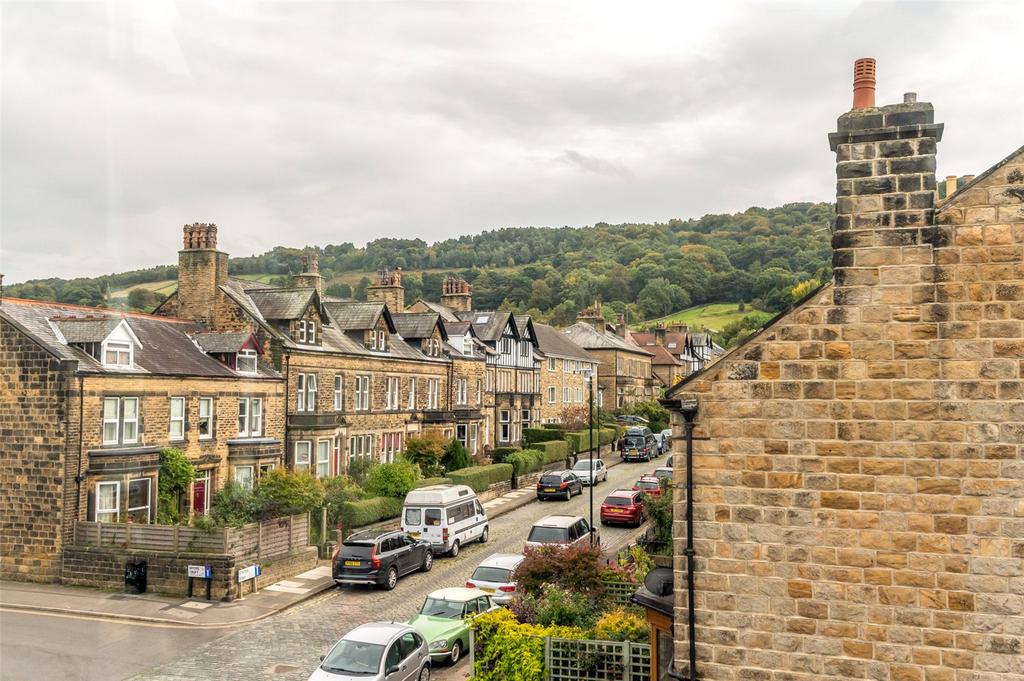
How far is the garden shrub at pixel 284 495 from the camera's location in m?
26.1

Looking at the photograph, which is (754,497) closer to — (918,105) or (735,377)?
(735,377)

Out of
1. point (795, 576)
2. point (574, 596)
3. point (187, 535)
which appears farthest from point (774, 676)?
point (187, 535)

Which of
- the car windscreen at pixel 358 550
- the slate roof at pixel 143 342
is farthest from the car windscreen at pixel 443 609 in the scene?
the slate roof at pixel 143 342

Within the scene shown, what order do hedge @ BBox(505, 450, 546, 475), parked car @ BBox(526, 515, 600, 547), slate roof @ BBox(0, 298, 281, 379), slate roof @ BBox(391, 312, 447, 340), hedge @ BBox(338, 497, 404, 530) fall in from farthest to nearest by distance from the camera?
1. slate roof @ BBox(391, 312, 447, 340)
2. hedge @ BBox(505, 450, 546, 475)
3. hedge @ BBox(338, 497, 404, 530)
4. parked car @ BBox(526, 515, 600, 547)
5. slate roof @ BBox(0, 298, 281, 379)

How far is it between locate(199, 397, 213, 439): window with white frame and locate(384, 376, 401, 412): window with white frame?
12.2 metres

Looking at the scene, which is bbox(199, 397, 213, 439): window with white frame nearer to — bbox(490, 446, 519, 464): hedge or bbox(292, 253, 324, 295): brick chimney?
bbox(292, 253, 324, 295): brick chimney

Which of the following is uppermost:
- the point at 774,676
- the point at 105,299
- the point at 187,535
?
the point at 105,299

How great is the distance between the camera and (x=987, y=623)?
741 cm

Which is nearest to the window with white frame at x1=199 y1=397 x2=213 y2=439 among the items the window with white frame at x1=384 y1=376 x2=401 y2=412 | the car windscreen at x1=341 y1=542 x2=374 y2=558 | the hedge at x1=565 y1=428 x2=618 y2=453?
the car windscreen at x1=341 y1=542 x2=374 y2=558

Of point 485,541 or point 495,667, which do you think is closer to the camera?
point 495,667

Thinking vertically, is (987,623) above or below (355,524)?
above

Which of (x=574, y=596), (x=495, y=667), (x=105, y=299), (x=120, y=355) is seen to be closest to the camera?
(x=495, y=667)

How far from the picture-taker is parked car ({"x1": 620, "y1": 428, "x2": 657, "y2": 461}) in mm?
54500

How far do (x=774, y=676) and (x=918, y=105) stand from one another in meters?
5.92
